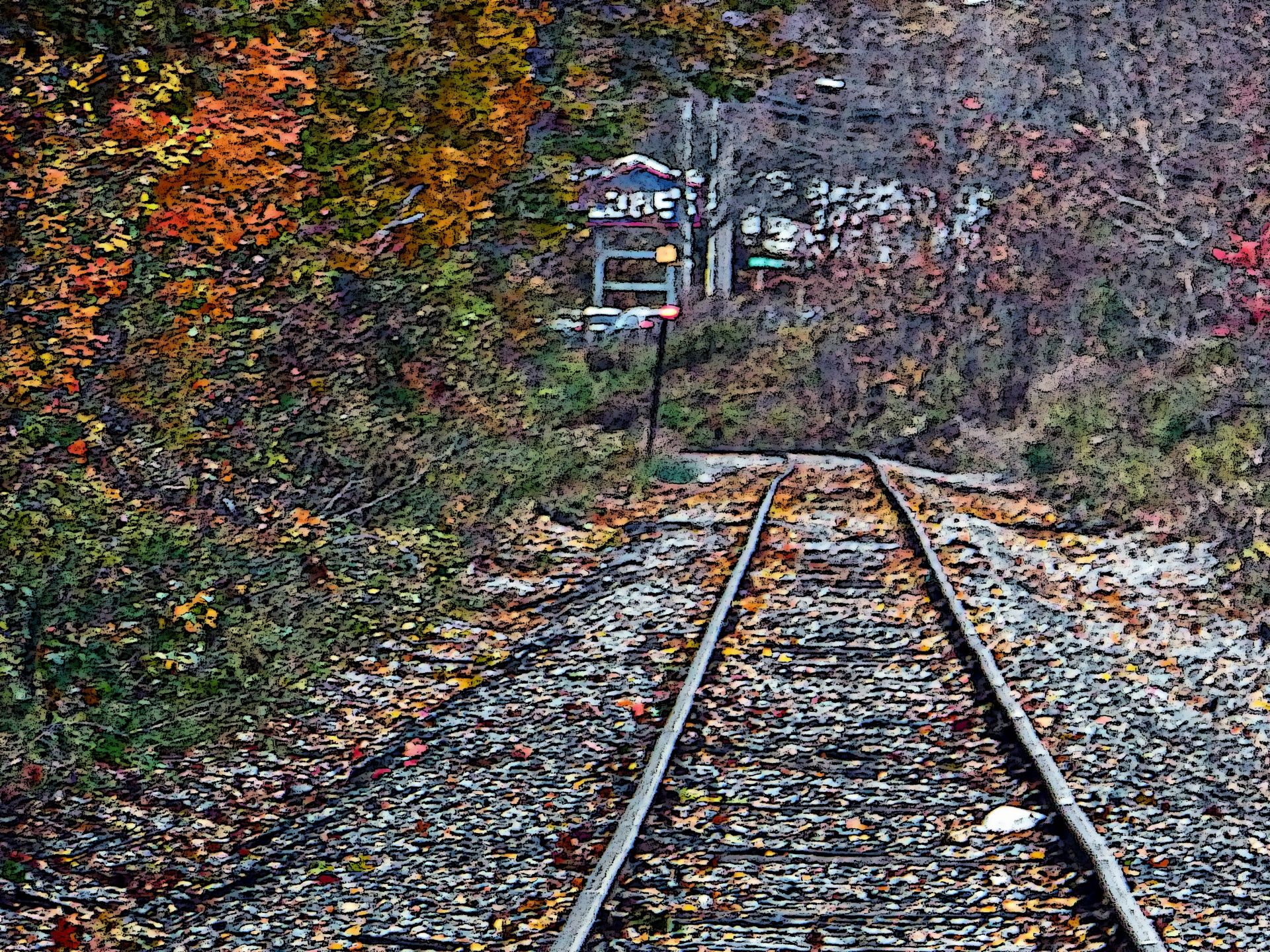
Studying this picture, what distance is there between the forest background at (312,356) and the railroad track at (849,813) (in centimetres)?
275

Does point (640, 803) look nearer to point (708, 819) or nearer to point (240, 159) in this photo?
point (708, 819)

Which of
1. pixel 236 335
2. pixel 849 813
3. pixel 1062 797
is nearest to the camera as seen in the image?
pixel 1062 797

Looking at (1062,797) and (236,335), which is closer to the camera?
(1062,797)

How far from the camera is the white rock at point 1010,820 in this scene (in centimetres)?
596

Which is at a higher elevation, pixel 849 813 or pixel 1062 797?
pixel 1062 797

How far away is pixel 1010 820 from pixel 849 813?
2.16 feet

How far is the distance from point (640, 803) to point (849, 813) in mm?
891

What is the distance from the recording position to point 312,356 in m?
10.3

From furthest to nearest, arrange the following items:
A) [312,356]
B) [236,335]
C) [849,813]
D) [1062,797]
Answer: [312,356], [236,335], [849,813], [1062,797]

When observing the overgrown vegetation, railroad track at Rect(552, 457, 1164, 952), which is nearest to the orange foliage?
the overgrown vegetation

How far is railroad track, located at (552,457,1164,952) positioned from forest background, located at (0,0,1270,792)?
2753 mm

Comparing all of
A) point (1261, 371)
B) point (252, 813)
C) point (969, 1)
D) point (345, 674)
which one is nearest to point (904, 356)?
point (1261, 371)

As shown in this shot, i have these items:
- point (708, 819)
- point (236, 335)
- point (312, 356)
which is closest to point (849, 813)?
point (708, 819)

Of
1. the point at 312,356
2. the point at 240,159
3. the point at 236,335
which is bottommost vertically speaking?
the point at 312,356
